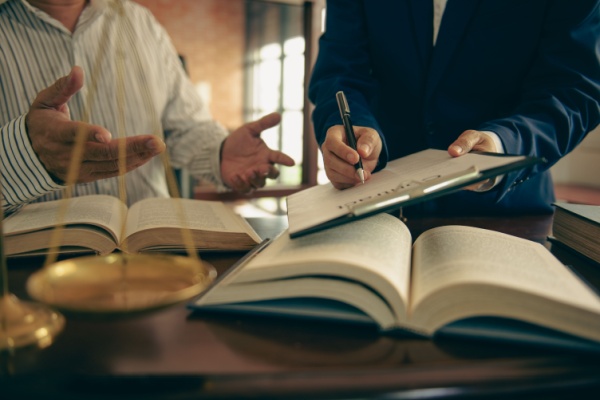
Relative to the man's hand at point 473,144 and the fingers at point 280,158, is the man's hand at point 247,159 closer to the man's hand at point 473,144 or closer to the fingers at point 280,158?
the fingers at point 280,158

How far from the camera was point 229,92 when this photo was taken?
895 cm

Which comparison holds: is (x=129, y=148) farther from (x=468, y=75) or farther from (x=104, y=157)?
(x=468, y=75)

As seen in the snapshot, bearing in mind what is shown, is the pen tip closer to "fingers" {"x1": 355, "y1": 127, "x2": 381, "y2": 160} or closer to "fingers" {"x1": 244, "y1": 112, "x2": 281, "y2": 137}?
"fingers" {"x1": 355, "y1": 127, "x2": 381, "y2": 160}

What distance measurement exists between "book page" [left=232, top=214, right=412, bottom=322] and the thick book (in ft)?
1.10

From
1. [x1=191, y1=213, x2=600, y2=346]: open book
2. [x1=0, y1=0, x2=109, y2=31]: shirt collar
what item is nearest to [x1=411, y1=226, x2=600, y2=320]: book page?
[x1=191, y1=213, x2=600, y2=346]: open book

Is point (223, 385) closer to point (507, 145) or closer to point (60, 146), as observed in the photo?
point (60, 146)

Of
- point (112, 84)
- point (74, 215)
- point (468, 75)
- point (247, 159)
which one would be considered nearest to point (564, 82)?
point (468, 75)

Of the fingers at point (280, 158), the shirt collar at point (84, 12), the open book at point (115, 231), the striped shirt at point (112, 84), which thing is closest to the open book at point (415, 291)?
the open book at point (115, 231)

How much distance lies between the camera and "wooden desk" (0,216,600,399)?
385 mm

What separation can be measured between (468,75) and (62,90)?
869 millimetres

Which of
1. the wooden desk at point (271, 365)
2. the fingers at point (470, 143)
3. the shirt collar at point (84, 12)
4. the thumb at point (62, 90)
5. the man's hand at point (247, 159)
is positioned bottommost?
the man's hand at point (247, 159)

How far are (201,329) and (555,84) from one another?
950 mm

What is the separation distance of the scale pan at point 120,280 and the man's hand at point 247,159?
80 centimetres

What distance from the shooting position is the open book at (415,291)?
45cm
